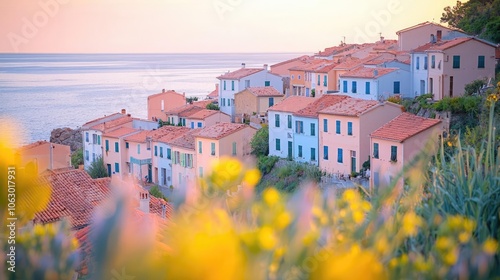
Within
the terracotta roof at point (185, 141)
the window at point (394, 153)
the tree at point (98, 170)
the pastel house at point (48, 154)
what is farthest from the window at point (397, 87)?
the tree at point (98, 170)

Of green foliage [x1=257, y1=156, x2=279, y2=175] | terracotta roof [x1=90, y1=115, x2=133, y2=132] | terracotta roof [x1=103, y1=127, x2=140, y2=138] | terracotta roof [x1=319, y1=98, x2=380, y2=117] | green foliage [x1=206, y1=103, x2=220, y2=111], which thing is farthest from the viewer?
green foliage [x1=206, y1=103, x2=220, y2=111]

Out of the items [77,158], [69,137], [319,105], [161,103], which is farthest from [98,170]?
[319,105]

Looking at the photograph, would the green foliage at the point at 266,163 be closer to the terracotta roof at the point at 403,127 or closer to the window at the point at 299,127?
the window at the point at 299,127

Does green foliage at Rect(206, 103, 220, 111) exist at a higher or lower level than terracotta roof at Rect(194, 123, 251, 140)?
higher

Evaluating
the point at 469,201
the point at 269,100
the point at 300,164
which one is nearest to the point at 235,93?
the point at 269,100

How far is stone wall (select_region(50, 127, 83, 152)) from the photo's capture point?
55.1 meters

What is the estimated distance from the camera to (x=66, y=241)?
298 cm

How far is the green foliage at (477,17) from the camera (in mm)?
42812

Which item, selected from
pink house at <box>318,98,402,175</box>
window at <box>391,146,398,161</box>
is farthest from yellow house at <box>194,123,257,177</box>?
window at <box>391,146,398,161</box>

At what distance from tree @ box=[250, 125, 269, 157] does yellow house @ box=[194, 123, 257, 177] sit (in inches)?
18.7

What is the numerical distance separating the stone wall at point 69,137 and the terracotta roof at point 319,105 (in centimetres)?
2332

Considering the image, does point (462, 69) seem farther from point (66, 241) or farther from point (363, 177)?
point (66, 241)

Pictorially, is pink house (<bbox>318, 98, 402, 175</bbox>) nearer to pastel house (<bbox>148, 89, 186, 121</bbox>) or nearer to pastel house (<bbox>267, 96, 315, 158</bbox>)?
pastel house (<bbox>267, 96, 315, 158</bbox>)

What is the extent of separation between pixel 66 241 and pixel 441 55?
34506mm
